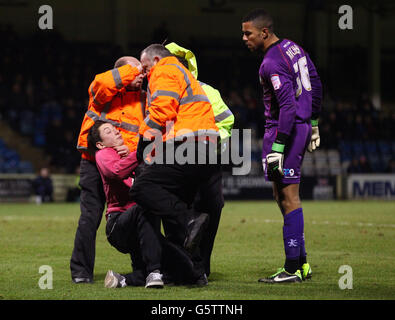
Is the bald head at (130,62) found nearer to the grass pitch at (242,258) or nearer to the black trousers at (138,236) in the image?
the black trousers at (138,236)

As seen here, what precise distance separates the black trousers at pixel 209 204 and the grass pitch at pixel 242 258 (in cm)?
29

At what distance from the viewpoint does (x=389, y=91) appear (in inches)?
1507

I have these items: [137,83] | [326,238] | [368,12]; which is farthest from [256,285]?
[368,12]

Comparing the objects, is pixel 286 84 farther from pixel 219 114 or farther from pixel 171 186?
pixel 171 186

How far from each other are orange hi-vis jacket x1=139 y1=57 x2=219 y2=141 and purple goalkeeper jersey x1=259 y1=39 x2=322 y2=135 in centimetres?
71

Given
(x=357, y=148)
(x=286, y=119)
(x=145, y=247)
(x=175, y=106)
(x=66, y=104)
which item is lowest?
(x=357, y=148)

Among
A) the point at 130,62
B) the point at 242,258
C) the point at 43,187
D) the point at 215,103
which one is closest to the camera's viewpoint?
the point at 130,62

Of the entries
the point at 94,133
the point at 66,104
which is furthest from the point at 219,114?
the point at 66,104

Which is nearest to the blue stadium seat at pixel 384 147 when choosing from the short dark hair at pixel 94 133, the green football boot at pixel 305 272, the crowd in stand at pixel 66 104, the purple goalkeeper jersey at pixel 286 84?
the crowd in stand at pixel 66 104

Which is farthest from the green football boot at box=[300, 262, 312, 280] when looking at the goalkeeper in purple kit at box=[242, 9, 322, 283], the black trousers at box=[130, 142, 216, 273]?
the black trousers at box=[130, 142, 216, 273]

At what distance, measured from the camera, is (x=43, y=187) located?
22.7 m

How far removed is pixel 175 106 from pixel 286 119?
1115mm

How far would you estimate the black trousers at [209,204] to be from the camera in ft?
24.0

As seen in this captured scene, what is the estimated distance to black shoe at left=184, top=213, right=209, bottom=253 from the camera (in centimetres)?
637
